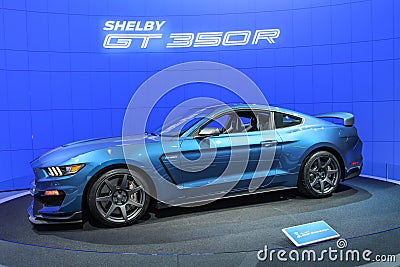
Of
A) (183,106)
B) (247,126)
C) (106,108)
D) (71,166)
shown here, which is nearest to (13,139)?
(106,108)

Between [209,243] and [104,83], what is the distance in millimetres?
5010

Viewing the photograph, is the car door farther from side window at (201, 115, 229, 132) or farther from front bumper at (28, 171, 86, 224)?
front bumper at (28, 171, 86, 224)

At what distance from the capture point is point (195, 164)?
3820 millimetres

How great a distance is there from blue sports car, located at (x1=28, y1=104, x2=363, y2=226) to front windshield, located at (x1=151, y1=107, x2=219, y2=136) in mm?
17

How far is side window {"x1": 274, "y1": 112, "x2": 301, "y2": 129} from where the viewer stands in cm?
438

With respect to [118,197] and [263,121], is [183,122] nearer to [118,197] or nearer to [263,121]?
[263,121]

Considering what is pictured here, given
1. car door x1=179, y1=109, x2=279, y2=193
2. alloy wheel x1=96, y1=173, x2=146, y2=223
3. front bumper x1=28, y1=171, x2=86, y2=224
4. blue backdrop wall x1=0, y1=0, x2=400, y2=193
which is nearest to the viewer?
front bumper x1=28, y1=171, x2=86, y2=224

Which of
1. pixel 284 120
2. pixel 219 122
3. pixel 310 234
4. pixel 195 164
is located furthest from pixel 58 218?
pixel 284 120

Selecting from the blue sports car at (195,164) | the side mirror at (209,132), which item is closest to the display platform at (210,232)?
the blue sports car at (195,164)

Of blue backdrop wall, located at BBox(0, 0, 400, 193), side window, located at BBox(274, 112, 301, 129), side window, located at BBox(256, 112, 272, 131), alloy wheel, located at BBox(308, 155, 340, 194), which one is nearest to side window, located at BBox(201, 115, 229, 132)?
side window, located at BBox(256, 112, 272, 131)

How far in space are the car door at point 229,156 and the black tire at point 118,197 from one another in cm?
48

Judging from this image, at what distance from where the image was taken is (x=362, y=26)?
7.24m

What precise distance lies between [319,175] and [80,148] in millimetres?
2873

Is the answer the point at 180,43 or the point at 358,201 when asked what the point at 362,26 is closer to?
the point at 180,43
